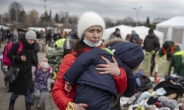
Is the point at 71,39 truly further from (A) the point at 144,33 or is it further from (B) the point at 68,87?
(A) the point at 144,33

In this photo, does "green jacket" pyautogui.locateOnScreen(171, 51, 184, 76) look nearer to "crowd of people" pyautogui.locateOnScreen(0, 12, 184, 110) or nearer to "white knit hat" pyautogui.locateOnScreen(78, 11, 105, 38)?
"crowd of people" pyautogui.locateOnScreen(0, 12, 184, 110)

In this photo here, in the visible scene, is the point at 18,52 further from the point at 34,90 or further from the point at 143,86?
the point at 143,86

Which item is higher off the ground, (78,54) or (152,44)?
(78,54)

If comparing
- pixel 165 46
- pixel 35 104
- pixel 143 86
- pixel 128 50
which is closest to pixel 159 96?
pixel 143 86

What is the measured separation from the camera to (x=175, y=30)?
56.4 ft

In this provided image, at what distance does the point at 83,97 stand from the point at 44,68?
3.33 metres

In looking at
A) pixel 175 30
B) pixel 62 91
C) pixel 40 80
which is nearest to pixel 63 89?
pixel 62 91

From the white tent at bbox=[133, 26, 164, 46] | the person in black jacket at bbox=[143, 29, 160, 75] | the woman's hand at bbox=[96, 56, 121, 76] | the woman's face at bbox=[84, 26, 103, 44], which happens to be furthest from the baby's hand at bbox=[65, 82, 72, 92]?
the white tent at bbox=[133, 26, 164, 46]

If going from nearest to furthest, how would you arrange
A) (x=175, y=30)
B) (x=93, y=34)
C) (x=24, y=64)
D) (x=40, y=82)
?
(x=93, y=34)
(x=24, y=64)
(x=40, y=82)
(x=175, y=30)

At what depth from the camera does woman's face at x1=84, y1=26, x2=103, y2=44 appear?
5.74ft

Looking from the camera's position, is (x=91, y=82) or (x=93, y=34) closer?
(x=91, y=82)

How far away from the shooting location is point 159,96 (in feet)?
16.2

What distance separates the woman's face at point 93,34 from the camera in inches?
68.9

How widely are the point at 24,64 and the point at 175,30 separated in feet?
50.7
